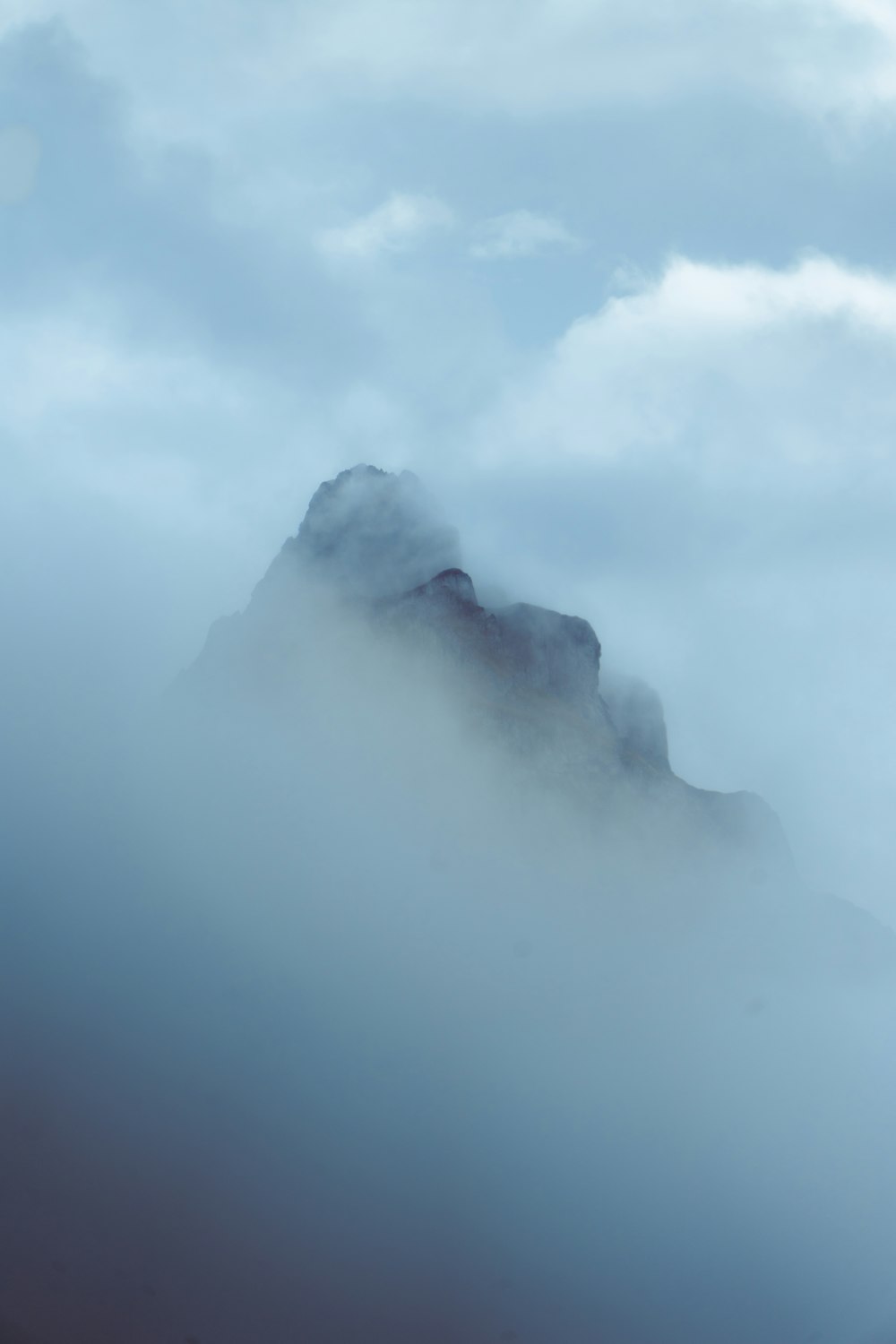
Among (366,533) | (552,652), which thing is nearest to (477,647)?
(552,652)

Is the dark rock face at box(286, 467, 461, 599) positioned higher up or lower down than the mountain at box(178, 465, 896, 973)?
higher up

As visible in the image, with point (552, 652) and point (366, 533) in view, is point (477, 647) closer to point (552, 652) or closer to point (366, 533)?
point (552, 652)

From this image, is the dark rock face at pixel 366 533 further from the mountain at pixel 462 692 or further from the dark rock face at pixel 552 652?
the dark rock face at pixel 552 652

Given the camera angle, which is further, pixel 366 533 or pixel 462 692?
pixel 366 533

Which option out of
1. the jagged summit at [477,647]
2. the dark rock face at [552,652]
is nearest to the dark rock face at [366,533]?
the jagged summit at [477,647]

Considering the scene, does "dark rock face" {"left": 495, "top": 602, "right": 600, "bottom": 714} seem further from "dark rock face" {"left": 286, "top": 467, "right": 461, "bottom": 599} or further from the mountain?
"dark rock face" {"left": 286, "top": 467, "right": 461, "bottom": 599}

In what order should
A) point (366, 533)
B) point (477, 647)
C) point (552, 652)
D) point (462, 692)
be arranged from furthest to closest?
point (366, 533) < point (552, 652) < point (462, 692) < point (477, 647)

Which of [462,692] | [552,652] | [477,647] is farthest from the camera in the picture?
[552,652]

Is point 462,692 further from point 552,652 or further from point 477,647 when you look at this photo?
point 552,652

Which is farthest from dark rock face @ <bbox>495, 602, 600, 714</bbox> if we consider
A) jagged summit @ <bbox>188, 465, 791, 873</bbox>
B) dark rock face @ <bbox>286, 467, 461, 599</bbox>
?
dark rock face @ <bbox>286, 467, 461, 599</bbox>

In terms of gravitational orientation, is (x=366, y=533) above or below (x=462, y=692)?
above

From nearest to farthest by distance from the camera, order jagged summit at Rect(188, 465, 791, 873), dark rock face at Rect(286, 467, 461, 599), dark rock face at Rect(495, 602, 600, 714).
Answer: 1. jagged summit at Rect(188, 465, 791, 873)
2. dark rock face at Rect(495, 602, 600, 714)
3. dark rock face at Rect(286, 467, 461, 599)

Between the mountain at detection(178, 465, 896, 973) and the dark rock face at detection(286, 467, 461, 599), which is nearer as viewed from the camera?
the mountain at detection(178, 465, 896, 973)

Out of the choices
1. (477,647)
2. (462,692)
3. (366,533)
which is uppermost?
(366,533)
